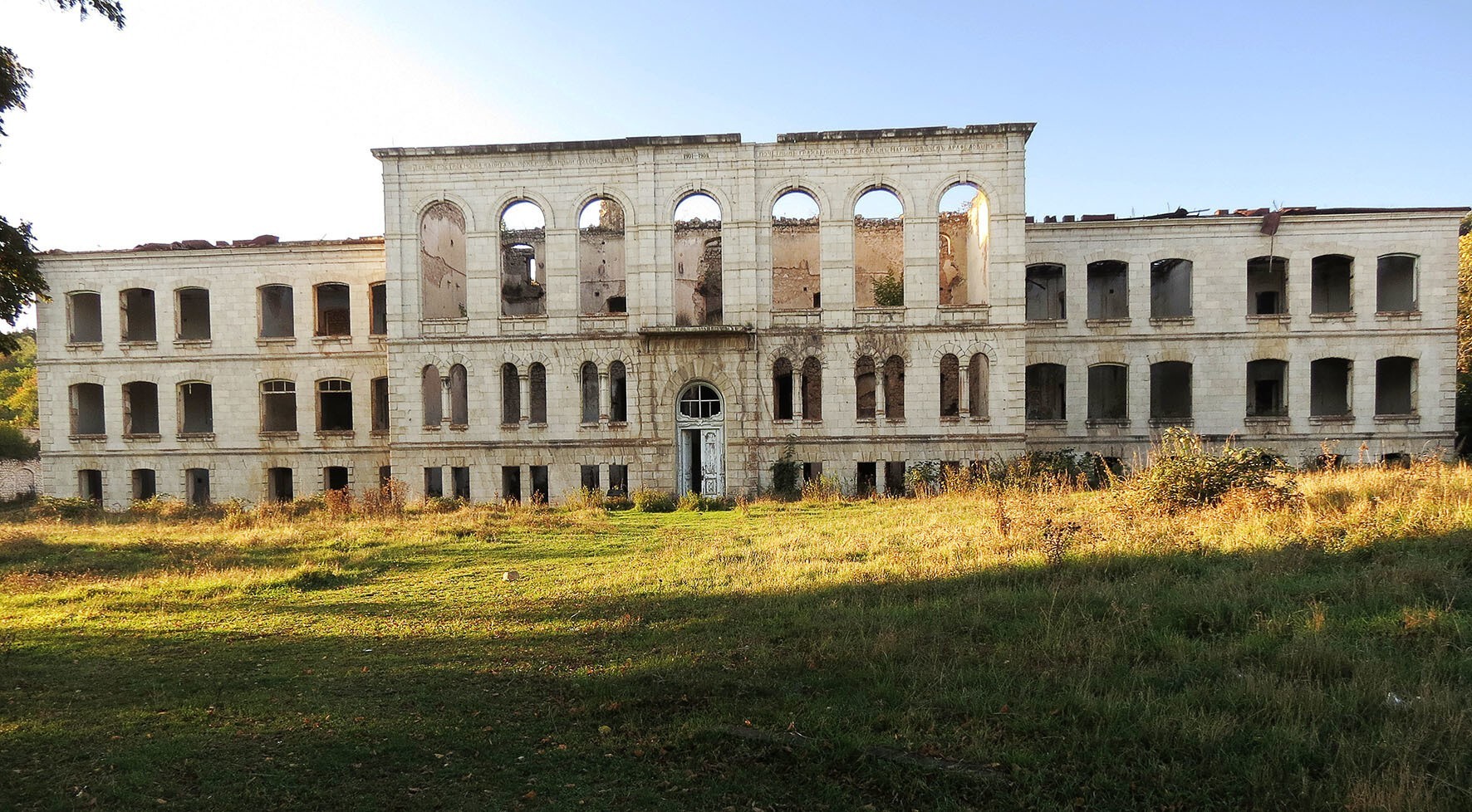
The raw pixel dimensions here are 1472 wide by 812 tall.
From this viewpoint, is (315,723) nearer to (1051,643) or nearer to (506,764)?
(506,764)

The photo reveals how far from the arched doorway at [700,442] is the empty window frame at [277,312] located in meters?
15.4

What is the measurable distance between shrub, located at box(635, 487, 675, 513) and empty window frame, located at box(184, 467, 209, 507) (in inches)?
695

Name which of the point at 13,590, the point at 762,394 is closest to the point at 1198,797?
the point at 13,590

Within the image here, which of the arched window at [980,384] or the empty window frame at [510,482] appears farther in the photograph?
the empty window frame at [510,482]

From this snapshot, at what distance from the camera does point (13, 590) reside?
10.1 meters

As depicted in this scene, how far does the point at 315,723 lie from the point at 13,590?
8.59m

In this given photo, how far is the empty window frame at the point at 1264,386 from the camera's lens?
25406mm

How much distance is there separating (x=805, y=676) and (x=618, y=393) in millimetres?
19256

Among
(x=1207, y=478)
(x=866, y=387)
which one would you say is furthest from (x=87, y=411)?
(x=1207, y=478)

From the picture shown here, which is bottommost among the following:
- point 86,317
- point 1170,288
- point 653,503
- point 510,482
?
point 653,503

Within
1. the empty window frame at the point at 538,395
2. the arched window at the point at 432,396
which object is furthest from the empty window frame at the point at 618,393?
the arched window at the point at 432,396

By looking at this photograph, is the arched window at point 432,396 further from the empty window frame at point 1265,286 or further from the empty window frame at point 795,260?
the empty window frame at point 1265,286

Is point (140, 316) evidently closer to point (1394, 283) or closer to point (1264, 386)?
point (1264, 386)

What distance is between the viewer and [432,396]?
24500 millimetres
